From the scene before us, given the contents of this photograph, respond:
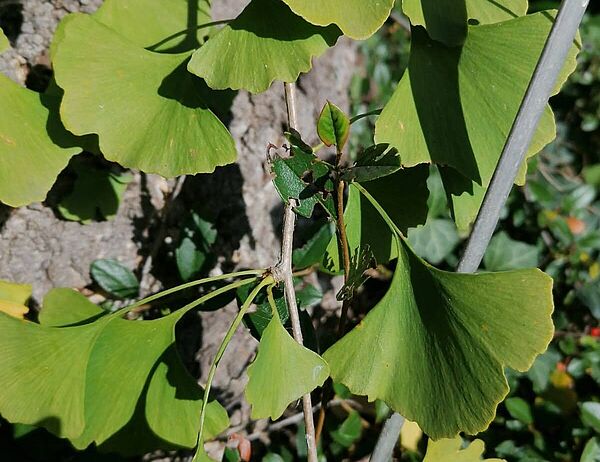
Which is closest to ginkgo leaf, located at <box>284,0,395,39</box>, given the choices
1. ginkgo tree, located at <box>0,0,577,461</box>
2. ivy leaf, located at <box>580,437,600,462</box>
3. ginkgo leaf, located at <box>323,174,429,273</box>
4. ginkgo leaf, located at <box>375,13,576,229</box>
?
ginkgo tree, located at <box>0,0,577,461</box>

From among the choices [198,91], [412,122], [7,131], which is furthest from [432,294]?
[7,131]

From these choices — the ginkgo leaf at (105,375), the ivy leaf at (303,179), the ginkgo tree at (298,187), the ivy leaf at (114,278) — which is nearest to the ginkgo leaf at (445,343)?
the ginkgo tree at (298,187)

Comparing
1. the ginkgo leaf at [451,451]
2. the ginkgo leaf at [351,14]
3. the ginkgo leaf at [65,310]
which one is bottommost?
the ginkgo leaf at [451,451]

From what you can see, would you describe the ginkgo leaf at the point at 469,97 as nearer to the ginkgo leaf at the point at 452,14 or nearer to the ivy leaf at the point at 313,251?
the ginkgo leaf at the point at 452,14

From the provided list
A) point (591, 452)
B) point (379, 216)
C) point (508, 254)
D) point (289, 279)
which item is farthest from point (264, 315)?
point (508, 254)

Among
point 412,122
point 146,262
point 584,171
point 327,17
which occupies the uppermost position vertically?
point 327,17

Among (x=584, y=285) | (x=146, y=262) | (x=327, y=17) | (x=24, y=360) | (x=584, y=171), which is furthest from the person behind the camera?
(x=584, y=171)

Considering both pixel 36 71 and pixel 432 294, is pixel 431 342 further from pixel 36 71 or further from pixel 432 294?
pixel 36 71

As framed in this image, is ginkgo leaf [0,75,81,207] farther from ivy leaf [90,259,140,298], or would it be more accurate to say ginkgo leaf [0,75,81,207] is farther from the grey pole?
the grey pole
